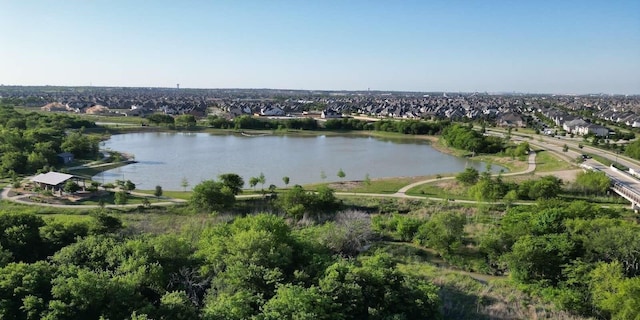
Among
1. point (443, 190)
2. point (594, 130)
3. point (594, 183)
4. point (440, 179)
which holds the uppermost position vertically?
point (594, 130)

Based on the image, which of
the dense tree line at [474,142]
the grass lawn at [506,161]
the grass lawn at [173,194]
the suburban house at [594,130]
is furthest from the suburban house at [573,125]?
the grass lawn at [173,194]

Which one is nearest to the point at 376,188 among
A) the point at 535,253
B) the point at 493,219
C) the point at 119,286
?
the point at 493,219

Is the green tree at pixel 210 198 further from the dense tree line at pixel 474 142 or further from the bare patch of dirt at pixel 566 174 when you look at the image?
the dense tree line at pixel 474 142

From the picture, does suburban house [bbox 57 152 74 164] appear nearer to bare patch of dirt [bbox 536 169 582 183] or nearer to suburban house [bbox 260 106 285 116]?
bare patch of dirt [bbox 536 169 582 183]

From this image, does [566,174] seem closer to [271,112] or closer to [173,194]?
[173,194]

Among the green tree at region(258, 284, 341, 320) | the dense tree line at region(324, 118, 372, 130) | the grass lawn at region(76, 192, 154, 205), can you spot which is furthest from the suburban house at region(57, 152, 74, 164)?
the dense tree line at region(324, 118, 372, 130)

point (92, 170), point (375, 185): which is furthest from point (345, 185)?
point (92, 170)

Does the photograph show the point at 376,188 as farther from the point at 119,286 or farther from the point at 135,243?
the point at 119,286
